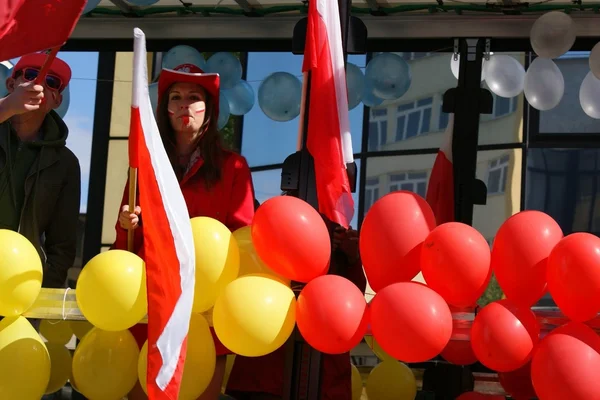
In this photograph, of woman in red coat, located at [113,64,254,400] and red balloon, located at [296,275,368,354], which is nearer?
red balloon, located at [296,275,368,354]

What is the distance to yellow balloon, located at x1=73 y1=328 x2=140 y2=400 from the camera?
3.83 meters

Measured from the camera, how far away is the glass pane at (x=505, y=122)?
8.17 metres

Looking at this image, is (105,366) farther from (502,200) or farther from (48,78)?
(502,200)

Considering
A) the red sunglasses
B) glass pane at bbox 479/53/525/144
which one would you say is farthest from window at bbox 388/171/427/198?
the red sunglasses

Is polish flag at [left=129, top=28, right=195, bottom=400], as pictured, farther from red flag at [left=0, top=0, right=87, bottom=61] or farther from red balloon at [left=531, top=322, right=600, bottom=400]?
red balloon at [left=531, top=322, right=600, bottom=400]

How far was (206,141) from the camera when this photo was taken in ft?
14.1

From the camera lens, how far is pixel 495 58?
600 centimetres

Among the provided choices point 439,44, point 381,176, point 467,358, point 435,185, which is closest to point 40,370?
point 467,358

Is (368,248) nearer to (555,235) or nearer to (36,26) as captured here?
(555,235)

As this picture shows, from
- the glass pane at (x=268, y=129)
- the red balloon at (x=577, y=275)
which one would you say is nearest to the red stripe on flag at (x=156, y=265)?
the red balloon at (x=577, y=275)

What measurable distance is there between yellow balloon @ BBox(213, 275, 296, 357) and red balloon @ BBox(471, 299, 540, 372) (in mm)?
662

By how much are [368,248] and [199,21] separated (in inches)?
120

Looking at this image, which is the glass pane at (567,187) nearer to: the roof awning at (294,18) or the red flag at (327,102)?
the roof awning at (294,18)

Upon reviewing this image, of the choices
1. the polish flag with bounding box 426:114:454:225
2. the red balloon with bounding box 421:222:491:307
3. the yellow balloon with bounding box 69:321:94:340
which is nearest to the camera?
the red balloon with bounding box 421:222:491:307
